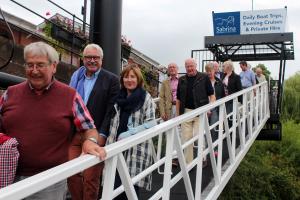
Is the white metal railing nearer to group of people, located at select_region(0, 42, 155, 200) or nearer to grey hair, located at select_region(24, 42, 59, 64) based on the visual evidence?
group of people, located at select_region(0, 42, 155, 200)

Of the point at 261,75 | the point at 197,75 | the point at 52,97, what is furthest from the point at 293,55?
the point at 52,97

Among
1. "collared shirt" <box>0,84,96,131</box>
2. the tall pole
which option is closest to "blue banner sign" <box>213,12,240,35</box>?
the tall pole

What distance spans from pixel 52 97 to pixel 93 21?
82.2 inches

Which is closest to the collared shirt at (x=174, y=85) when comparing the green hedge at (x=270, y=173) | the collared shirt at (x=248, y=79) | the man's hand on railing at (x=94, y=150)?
the collared shirt at (x=248, y=79)

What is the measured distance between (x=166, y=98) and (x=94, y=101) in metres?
2.46

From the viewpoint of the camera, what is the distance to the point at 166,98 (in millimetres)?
6008

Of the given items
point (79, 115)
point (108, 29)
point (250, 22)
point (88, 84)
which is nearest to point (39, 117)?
point (79, 115)

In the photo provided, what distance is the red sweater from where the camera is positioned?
2291 millimetres

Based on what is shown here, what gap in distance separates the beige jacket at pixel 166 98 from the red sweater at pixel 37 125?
12.0 ft

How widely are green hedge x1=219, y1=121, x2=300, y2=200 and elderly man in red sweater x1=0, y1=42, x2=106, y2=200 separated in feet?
21.5

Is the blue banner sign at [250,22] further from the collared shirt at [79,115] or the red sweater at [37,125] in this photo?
the red sweater at [37,125]

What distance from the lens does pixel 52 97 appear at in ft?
7.73

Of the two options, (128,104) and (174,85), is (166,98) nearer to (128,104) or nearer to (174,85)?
(174,85)

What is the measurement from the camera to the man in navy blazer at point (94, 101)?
354 centimetres
